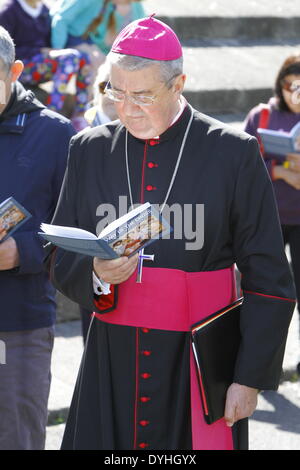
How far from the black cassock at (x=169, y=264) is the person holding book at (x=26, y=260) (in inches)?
15.5

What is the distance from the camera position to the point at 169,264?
10.5 feet

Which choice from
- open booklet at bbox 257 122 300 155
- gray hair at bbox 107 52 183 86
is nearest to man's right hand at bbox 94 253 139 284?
gray hair at bbox 107 52 183 86

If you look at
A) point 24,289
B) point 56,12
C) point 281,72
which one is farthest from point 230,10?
point 24,289

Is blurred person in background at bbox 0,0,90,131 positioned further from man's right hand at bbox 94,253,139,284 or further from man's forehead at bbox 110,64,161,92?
man's right hand at bbox 94,253,139,284

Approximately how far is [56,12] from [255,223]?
14.6 feet

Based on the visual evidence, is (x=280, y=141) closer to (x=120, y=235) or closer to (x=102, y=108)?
(x=102, y=108)

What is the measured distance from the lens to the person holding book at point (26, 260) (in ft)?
12.3

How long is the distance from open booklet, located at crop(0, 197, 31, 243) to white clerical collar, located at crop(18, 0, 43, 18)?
139 inches

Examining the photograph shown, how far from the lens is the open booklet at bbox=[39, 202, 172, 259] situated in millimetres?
2902

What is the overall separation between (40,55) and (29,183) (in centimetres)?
332

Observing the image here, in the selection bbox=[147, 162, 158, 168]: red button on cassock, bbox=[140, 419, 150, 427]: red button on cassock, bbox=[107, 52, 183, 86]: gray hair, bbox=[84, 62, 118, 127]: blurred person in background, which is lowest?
bbox=[140, 419, 150, 427]: red button on cassock

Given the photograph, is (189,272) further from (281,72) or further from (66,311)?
(66,311)

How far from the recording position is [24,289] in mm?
3824

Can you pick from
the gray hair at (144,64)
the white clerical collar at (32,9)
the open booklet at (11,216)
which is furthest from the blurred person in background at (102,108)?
the white clerical collar at (32,9)
